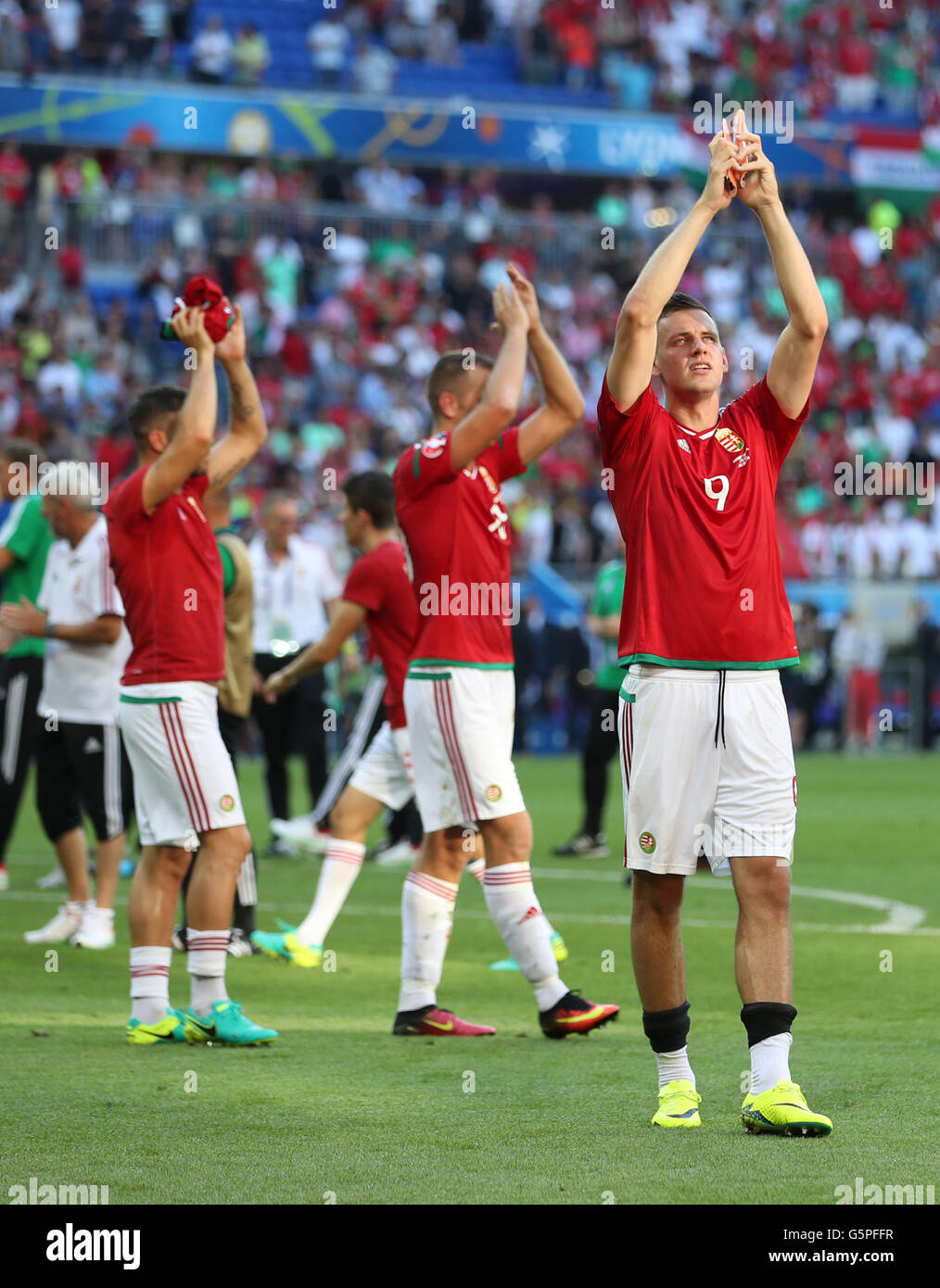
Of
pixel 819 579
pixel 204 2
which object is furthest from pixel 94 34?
pixel 819 579

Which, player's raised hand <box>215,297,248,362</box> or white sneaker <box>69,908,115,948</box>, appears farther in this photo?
white sneaker <box>69,908,115,948</box>

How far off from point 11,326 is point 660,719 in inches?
905

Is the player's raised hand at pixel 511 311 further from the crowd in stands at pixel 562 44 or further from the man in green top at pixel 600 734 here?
the crowd in stands at pixel 562 44

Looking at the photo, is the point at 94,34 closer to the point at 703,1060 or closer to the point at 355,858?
the point at 355,858

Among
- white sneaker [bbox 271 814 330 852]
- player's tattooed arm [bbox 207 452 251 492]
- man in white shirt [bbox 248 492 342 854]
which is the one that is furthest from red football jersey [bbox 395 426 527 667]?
man in white shirt [bbox 248 492 342 854]

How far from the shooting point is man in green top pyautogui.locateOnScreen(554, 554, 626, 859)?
1323cm

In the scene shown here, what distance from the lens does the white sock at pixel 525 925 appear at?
7191 millimetres

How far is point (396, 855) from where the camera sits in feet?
45.5

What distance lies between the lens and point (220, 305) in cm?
698

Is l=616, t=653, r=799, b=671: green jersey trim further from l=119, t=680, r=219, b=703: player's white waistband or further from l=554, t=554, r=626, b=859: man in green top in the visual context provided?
l=554, t=554, r=626, b=859: man in green top

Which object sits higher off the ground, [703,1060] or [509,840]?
[509,840]

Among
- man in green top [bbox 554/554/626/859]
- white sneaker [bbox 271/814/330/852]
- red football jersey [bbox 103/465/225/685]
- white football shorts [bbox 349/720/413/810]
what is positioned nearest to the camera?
red football jersey [bbox 103/465/225/685]

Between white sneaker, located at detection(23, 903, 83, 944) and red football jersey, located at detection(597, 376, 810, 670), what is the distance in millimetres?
4995

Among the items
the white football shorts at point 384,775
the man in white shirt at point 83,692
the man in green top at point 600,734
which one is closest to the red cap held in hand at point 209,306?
the man in white shirt at point 83,692
